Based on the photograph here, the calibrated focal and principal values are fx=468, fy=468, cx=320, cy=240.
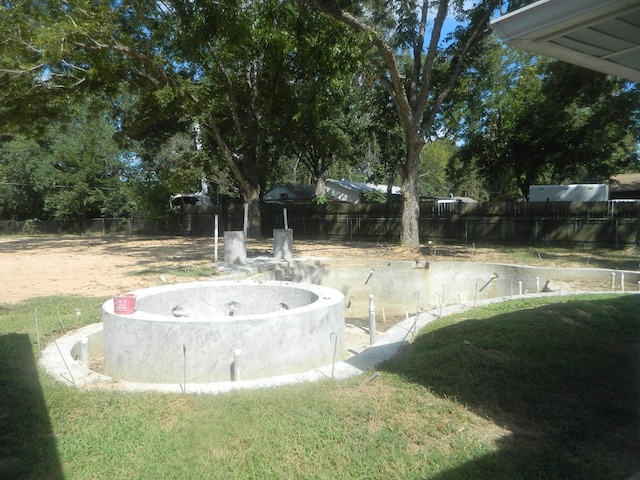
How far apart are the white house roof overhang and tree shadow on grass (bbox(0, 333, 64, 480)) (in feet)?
13.2

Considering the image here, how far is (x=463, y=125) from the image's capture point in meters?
25.0

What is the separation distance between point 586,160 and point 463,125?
6173 mm

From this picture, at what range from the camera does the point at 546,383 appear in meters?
4.04

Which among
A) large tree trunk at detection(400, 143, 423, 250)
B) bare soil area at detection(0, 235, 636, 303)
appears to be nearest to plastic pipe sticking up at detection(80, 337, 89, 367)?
bare soil area at detection(0, 235, 636, 303)

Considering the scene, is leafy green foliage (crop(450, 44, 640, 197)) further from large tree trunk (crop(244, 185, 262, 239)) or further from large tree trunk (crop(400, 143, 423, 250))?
large tree trunk (crop(244, 185, 262, 239))

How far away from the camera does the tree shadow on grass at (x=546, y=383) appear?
2959mm

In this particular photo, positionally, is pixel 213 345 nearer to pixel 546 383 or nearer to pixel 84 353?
pixel 84 353

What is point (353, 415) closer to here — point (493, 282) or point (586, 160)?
point (493, 282)

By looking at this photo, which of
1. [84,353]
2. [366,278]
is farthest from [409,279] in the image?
[84,353]

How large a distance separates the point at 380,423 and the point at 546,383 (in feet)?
5.28

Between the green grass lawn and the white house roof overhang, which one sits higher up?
the white house roof overhang

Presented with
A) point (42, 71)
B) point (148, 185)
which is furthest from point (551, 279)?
point (148, 185)

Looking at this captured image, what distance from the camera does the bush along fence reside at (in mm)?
17938

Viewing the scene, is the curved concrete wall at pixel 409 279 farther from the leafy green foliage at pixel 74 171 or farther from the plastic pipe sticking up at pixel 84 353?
the leafy green foliage at pixel 74 171
